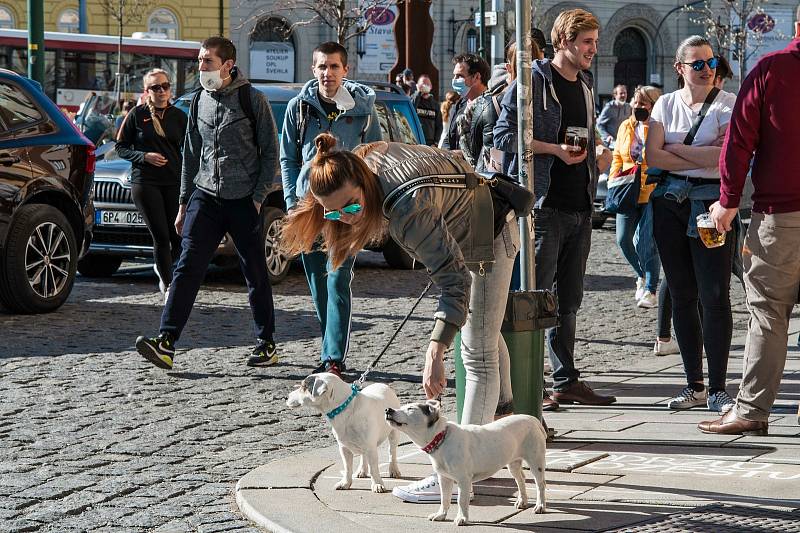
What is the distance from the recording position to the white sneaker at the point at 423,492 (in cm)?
501

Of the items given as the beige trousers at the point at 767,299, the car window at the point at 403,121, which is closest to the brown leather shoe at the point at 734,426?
the beige trousers at the point at 767,299

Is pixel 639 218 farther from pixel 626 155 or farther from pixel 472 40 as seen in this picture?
pixel 472 40

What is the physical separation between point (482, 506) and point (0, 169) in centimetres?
654

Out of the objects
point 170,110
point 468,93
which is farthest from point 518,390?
point 170,110

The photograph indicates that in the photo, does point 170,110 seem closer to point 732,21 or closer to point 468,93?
point 468,93

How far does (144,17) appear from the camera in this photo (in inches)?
1860

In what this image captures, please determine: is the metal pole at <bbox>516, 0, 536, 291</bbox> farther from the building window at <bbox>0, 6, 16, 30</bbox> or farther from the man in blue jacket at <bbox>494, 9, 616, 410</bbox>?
the building window at <bbox>0, 6, 16, 30</bbox>

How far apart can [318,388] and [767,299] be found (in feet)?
7.10

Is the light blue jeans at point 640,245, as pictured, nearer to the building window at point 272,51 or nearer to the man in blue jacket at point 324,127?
the man in blue jacket at point 324,127

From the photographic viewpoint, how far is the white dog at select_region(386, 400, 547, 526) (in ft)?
15.1

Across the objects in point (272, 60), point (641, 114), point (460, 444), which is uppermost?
point (272, 60)

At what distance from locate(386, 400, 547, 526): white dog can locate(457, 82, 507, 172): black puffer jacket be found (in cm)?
288

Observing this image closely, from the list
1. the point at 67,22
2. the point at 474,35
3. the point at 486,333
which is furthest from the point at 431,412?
the point at 474,35

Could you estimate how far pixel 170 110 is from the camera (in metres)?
11.8
